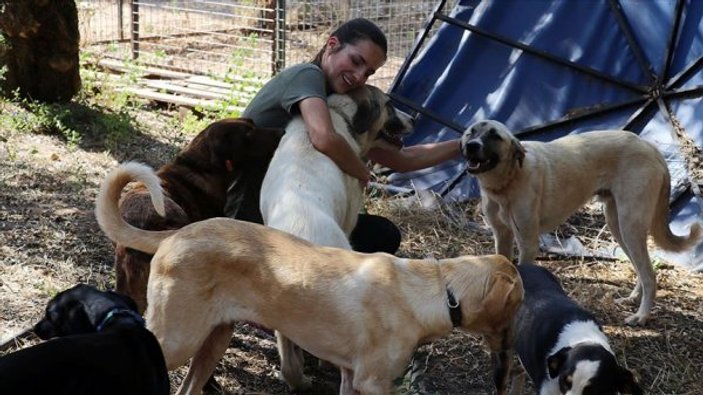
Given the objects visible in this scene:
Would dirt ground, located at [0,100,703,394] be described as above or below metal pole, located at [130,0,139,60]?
below

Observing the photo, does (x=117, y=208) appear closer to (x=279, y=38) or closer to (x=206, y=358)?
(x=206, y=358)

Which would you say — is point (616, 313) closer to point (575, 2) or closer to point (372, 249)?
point (372, 249)

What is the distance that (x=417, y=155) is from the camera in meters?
5.62

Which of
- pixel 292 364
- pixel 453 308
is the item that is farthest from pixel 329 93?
pixel 453 308

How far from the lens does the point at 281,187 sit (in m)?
4.60

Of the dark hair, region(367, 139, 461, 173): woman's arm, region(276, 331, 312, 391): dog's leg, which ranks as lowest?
region(276, 331, 312, 391): dog's leg

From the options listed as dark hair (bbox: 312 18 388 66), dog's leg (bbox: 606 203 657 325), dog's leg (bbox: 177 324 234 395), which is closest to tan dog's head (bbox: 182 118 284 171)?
dark hair (bbox: 312 18 388 66)

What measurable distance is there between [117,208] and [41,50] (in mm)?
5513

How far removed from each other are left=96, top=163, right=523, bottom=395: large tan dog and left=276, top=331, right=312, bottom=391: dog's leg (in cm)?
70

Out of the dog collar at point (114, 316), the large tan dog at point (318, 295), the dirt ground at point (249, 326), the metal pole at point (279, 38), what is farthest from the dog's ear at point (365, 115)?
the metal pole at point (279, 38)

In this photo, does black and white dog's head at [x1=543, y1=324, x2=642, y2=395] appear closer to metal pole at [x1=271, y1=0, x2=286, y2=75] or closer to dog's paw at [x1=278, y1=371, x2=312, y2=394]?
dog's paw at [x1=278, y1=371, x2=312, y2=394]

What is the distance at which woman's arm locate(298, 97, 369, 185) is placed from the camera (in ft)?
15.6

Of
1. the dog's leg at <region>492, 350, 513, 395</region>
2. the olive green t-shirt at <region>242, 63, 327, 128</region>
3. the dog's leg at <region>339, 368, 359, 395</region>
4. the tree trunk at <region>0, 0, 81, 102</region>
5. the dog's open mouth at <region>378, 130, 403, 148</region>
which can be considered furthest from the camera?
the tree trunk at <region>0, 0, 81, 102</region>

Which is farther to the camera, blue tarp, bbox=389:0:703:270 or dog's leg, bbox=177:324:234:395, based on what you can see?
blue tarp, bbox=389:0:703:270
